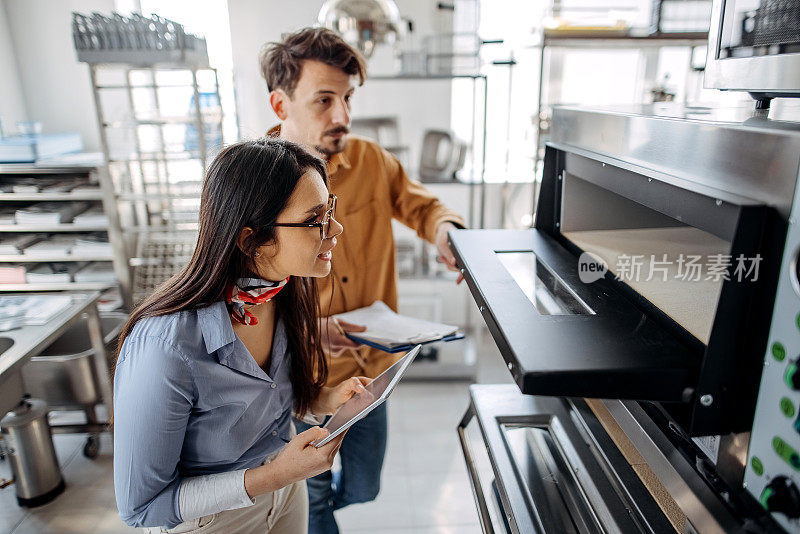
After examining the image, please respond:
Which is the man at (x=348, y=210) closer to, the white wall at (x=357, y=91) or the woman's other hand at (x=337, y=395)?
the woman's other hand at (x=337, y=395)

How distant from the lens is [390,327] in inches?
53.9

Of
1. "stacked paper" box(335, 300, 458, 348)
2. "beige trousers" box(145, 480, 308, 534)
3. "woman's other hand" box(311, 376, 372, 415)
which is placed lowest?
"beige trousers" box(145, 480, 308, 534)

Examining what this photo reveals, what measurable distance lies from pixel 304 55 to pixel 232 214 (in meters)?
0.67

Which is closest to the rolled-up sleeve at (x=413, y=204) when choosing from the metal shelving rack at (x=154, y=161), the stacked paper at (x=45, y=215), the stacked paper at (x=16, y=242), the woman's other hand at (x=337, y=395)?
the woman's other hand at (x=337, y=395)

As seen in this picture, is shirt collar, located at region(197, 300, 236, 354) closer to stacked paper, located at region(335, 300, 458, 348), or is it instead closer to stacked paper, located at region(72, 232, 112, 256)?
stacked paper, located at region(335, 300, 458, 348)

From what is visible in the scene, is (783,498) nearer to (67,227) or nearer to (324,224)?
(324,224)

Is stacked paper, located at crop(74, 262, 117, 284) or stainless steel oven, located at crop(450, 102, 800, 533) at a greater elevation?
stainless steel oven, located at crop(450, 102, 800, 533)

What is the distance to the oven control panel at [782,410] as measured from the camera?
0.49m

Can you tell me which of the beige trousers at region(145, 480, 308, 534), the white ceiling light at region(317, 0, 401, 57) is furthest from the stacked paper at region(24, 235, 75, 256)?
the beige trousers at region(145, 480, 308, 534)

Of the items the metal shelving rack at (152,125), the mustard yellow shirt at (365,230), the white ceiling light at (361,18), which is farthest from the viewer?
the metal shelving rack at (152,125)

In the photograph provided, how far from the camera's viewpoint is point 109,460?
2410 mm

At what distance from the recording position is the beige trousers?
102 centimetres

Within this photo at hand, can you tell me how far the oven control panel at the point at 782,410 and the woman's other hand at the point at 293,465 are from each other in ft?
2.04

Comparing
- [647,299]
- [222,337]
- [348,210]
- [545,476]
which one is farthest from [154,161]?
[647,299]
